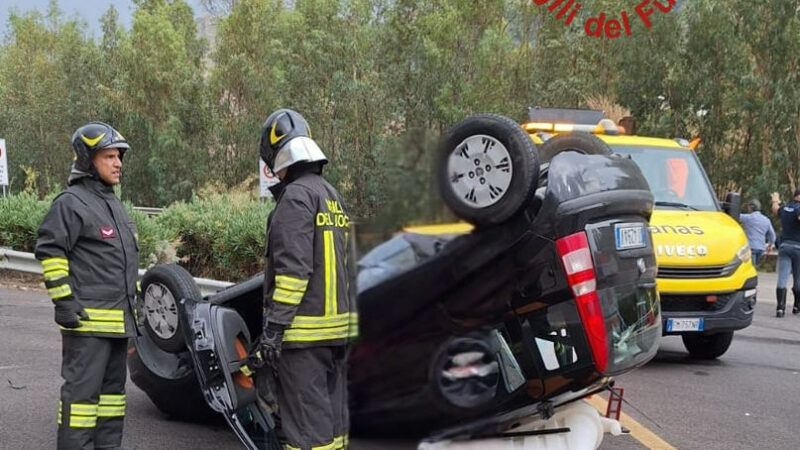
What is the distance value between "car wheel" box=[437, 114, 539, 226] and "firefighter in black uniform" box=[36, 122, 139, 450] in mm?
2219

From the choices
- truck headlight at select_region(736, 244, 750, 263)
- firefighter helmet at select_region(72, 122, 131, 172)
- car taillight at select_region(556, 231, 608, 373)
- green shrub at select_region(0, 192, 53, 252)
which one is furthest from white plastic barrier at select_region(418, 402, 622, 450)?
green shrub at select_region(0, 192, 53, 252)

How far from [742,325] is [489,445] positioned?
4549 mm

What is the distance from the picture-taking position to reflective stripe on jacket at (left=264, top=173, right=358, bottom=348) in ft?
10.7

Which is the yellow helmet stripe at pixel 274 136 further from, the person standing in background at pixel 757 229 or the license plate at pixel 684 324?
the person standing in background at pixel 757 229

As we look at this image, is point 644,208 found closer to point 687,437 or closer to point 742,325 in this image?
point 687,437

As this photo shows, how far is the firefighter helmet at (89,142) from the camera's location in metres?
4.10

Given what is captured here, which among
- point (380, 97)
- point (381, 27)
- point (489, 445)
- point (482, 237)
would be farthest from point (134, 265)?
point (381, 27)

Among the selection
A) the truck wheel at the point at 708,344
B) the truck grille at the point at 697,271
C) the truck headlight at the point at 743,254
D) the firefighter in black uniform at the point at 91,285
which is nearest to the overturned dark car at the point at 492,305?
the firefighter in black uniform at the point at 91,285

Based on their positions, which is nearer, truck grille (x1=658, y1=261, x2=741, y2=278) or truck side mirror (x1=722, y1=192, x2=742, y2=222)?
truck grille (x1=658, y1=261, x2=741, y2=278)

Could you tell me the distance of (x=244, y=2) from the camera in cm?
3047

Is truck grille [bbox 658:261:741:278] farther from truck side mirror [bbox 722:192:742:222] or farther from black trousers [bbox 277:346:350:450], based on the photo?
black trousers [bbox 277:346:350:450]

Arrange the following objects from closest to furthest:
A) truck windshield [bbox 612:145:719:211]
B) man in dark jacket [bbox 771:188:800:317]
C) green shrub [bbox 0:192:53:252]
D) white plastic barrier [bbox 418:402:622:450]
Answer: white plastic barrier [bbox 418:402:622:450] → truck windshield [bbox 612:145:719:211] → man in dark jacket [bbox 771:188:800:317] → green shrub [bbox 0:192:53:252]

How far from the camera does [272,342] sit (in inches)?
128

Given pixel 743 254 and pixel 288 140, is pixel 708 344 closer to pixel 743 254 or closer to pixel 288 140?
pixel 743 254
